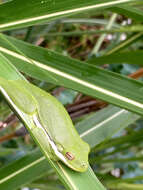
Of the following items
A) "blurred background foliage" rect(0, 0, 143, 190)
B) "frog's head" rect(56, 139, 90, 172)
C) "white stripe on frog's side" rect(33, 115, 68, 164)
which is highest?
"white stripe on frog's side" rect(33, 115, 68, 164)

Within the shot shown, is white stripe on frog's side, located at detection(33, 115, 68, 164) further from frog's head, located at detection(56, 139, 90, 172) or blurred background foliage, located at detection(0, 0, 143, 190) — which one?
blurred background foliage, located at detection(0, 0, 143, 190)

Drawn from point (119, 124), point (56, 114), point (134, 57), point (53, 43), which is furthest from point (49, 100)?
point (53, 43)

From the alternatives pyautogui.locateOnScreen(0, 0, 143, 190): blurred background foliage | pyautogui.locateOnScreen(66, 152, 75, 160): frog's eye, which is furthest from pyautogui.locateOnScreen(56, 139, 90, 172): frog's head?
pyautogui.locateOnScreen(0, 0, 143, 190): blurred background foliage

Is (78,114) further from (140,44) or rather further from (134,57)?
(140,44)

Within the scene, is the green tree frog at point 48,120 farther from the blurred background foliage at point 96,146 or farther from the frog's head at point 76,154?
the blurred background foliage at point 96,146

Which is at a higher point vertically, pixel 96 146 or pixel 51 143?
pixel 51 143

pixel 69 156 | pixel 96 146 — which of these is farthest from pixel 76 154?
pixel 96 146

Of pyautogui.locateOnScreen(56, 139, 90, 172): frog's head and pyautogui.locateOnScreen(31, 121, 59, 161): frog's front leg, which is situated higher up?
pyautogui.locateOnScreen(31, 121, 59, 161): frog's front leg

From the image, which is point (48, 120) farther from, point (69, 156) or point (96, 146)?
point (96, 146)

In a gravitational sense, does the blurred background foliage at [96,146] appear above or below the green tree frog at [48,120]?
below

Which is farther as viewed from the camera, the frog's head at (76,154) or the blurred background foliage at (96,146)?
the blurred background foliage at (96,146)

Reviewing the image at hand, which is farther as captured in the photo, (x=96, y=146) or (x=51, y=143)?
(x=96, y=146)

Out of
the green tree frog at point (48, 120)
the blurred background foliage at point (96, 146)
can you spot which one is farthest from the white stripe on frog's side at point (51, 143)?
the blurred background foliage at point (96, 146)
